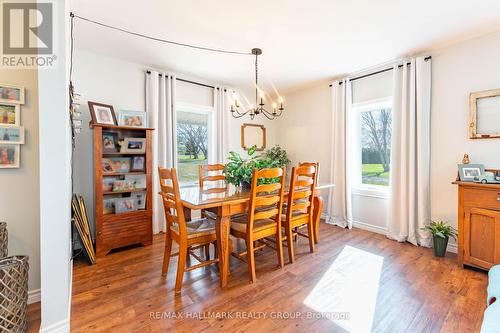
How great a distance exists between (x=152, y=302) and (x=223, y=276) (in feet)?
1.95

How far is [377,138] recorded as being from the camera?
11.7 ft

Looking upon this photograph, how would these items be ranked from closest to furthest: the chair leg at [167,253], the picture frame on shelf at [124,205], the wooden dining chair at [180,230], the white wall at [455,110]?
the wooden dining chair at [180,230] < the chair leg at [167,253] < the white wall at [455,110] < the picture frame on shelf at [124,205]

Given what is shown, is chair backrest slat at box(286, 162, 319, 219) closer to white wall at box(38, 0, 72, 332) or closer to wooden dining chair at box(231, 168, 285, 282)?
wooden dining chair at box(231, 168, 285, 282)

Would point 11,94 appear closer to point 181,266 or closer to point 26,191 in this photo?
point 26,191

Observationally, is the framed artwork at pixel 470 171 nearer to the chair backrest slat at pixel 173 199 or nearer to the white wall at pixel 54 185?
the chair backrest slat at pixel 173 199

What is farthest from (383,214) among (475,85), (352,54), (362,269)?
(352,54)

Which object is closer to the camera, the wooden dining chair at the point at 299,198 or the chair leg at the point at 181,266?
the chair leg at the point at 181,266

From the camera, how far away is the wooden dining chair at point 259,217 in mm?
2012

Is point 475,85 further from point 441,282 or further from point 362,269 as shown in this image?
point 362,269

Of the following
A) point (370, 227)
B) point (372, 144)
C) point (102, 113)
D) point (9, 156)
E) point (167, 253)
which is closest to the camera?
point (9, 156)

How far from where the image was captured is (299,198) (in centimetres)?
247

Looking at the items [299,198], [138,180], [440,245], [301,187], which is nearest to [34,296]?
[138,180]

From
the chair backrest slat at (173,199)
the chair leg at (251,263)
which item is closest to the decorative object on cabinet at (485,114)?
the chair leg at (251,263)

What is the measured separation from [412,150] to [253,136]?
2.85 m
